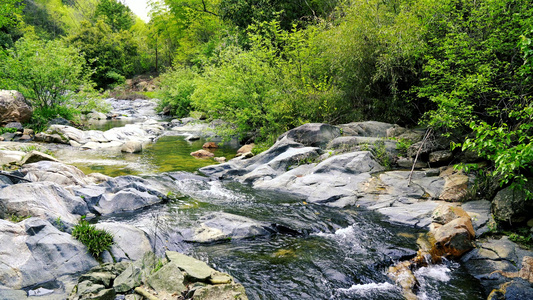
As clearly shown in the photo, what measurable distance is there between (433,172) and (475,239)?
11.1ft

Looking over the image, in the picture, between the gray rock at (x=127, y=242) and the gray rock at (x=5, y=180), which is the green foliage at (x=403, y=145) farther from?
the gray rock at (x=5, y=180)

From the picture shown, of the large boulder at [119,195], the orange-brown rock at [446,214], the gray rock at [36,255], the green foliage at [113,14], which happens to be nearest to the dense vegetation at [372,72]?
the orange-brown rock at [446,214]

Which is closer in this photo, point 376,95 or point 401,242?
point 401,242

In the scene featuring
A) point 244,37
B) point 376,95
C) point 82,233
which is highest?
point 244,37

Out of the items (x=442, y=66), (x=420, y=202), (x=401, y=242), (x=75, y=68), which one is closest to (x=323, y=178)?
(x=420, y=202)

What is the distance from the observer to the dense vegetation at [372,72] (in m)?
7.61

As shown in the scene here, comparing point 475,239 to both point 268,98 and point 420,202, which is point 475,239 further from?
point 268,98

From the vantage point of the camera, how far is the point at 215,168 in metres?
12.9

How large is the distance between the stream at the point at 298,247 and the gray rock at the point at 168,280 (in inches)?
42.7

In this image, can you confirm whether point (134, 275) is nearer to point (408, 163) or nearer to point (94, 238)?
point (94, 238)

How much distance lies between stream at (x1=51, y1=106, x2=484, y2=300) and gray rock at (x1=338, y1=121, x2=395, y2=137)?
15.6 ft

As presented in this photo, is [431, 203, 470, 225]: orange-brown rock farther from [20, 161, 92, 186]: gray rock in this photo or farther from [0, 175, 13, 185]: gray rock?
[0, 175, 13, 185]: gray rock

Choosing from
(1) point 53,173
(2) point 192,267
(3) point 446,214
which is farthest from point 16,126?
(3) point 446,214

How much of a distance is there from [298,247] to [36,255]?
15.0 ft
